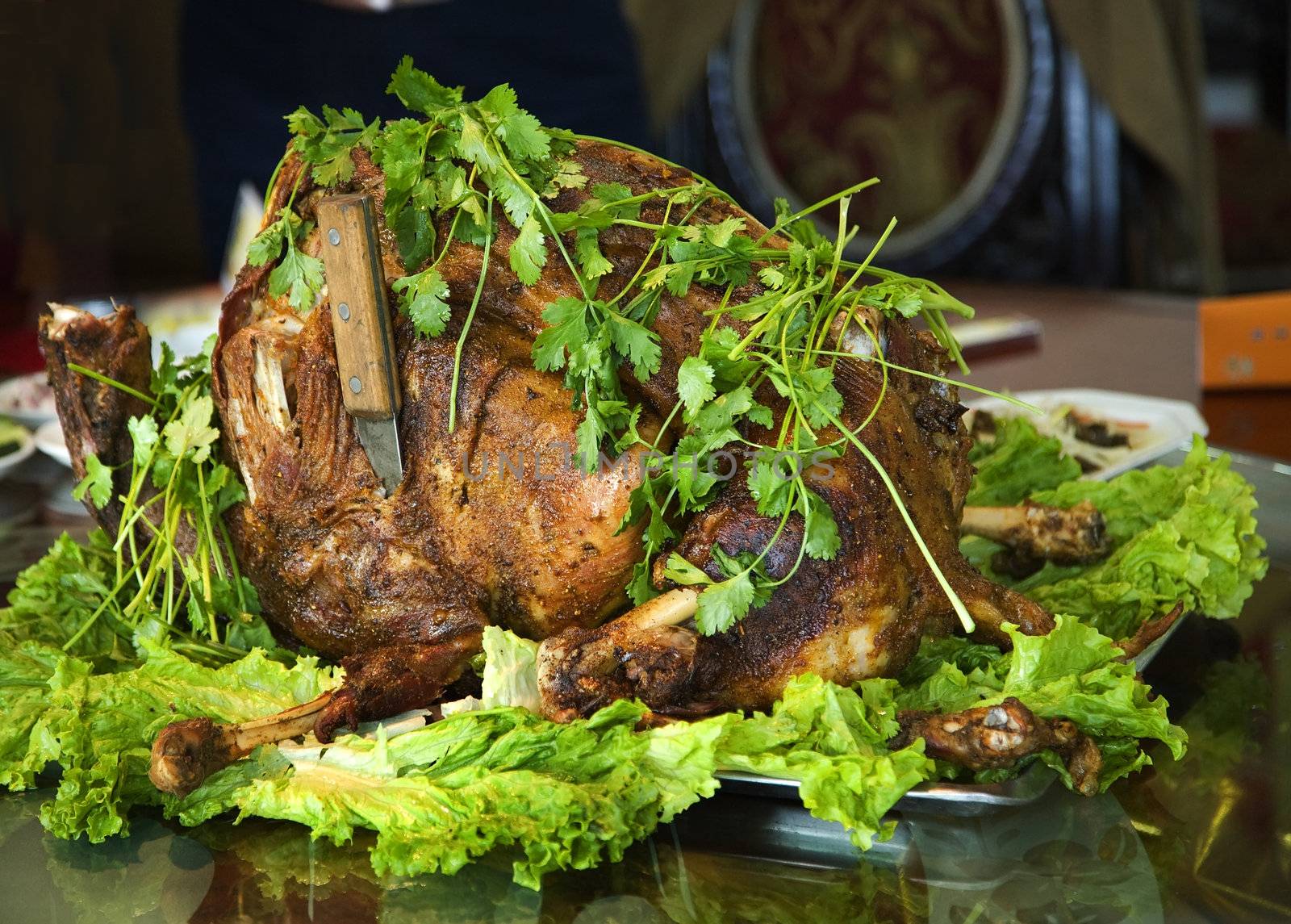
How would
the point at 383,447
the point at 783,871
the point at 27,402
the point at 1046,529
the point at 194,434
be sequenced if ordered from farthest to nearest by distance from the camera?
1. the point at 27,402
2. the point at 1046,529
3. the point at 194,434
4. the point at 383,447
5. the point at 783,871

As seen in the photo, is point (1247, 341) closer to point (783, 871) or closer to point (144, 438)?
point (783, 871)

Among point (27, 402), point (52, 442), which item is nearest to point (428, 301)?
point (52, 442)

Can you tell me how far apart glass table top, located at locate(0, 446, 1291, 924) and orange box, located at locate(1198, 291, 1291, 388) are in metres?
1.65

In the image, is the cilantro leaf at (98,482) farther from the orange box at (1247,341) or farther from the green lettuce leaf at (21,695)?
the orange box at (1247,341)

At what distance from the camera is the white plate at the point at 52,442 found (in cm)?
254

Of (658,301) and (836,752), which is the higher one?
(658,301)

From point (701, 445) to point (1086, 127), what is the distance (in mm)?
4049

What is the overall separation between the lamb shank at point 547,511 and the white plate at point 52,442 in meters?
1.01

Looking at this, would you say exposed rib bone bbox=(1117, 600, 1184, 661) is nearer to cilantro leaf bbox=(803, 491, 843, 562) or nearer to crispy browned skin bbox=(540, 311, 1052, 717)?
crispy browned skin bbox=(540, 311, 1052, 717)

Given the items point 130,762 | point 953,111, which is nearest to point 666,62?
point 953,111

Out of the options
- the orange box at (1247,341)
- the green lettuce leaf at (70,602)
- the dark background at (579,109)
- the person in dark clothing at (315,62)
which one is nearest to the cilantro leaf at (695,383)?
the green lettuce leaf at (70,602)

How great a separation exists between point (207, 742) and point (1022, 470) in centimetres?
145

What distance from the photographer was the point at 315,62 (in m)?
5.98

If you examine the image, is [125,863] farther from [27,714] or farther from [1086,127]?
[1086,127]
